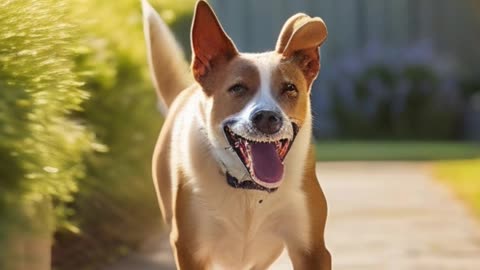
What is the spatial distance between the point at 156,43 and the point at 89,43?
0.65 meters

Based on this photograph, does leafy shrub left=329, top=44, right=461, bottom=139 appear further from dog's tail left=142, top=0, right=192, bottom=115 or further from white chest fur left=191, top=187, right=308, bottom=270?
white chest fur left=191, top=187, right=308, bottom=270

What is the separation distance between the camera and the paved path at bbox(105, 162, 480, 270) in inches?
280

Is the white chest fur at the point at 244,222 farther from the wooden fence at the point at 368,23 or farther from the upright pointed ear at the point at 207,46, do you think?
the wooden fence at the point at 368,23

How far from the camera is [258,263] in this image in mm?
5133

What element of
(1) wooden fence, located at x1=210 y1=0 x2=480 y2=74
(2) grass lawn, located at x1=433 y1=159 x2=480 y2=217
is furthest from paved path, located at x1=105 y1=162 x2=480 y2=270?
(1) wooden fence, located at x1=210 y1=0 x2=480 y2=74

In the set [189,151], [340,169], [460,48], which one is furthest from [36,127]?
[460,48]

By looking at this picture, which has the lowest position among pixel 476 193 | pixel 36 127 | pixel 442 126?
pixel 442 126

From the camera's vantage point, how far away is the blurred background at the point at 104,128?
4273mm

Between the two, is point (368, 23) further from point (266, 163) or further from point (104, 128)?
point (266, 163)

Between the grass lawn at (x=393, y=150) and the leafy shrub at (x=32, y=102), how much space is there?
981cm

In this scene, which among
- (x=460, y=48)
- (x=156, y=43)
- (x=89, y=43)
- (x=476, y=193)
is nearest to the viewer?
(x=156, y=43)

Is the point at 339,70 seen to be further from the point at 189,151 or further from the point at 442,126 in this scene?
the point at 189,151

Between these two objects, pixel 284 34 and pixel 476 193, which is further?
pixel 476 193

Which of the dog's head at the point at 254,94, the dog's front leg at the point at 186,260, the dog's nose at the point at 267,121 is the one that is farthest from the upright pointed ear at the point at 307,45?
the dog's front leg at the point at 186,260
